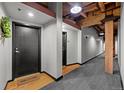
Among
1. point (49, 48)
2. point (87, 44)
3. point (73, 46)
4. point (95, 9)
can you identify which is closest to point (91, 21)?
point (95, 9)

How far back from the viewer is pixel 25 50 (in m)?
4.10

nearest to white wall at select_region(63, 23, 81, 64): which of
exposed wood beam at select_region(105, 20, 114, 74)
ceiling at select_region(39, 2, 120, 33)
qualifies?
ceiling at select_region(39, 2, 120, 33)

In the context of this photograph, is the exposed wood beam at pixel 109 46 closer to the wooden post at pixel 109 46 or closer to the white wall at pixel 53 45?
the wooden post at pixel 109 46

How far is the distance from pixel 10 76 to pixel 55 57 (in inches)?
58.3

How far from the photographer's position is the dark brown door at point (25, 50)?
3830 millimetres

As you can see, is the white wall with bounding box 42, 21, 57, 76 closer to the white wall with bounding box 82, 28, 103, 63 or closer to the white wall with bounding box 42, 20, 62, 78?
the white wall with bounding box 42, 20, 62, 78

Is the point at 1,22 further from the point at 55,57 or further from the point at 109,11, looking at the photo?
the point at 109,11

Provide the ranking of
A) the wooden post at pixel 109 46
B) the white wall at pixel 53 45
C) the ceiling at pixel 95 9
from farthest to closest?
the wooden post at pixel 109 46 < the ceiling at pixel 95 9 < the white wall at pixel 53 45

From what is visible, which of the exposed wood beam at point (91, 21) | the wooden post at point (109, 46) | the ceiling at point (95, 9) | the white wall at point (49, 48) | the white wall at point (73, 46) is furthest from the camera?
the white wall at point (73, 46)

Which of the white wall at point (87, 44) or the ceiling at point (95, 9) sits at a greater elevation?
the ceiling at point (95, 9)

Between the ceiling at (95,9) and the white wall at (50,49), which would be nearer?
the white wall at (50,49)

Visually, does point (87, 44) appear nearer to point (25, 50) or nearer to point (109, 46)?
point (109, 46)

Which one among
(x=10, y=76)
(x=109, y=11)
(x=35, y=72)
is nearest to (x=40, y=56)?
(x=35, y=72)

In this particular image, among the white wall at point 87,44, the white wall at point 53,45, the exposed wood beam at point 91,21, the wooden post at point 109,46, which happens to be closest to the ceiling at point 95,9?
the exposed wood beam at point 91,21
